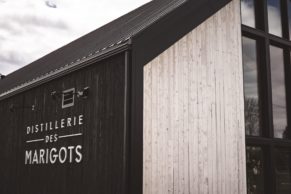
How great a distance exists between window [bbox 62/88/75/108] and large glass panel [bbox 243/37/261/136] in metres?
4.21

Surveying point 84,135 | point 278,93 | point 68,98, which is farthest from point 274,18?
point 84,135

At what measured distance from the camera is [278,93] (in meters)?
11.5

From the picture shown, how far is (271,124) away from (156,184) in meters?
3.82

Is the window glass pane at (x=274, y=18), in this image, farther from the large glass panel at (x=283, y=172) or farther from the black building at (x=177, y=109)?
the large glass panel at (x=283, y=172)

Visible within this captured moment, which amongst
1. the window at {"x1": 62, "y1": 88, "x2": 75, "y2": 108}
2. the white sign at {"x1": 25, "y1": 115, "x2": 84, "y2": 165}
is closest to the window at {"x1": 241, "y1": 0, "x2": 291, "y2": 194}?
the white sign at {"x1": 25, "y1": 115, "x2": 84, "y2": 165}

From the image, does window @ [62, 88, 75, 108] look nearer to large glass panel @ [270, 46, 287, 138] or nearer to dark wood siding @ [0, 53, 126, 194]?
dark wood siding @ [0, 53, 126, 194]

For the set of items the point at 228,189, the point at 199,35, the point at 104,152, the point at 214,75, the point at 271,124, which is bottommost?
the point at 228,189

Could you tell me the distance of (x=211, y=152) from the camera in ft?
31.1

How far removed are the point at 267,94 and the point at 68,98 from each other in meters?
4.93

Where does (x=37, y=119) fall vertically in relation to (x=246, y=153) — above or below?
above

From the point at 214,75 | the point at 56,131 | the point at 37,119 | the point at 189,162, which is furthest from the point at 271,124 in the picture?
the point at 37,119

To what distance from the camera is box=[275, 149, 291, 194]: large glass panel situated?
10.8 metres

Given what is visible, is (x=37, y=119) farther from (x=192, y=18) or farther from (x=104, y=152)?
(x=192, y=18)

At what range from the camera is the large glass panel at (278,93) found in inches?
442
